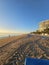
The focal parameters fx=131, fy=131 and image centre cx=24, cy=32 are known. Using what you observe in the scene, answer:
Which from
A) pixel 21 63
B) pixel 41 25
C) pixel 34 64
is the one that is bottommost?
pixel 21 63

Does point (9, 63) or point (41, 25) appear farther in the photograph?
point (41, 25)

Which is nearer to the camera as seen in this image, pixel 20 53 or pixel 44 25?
pixel 20 53

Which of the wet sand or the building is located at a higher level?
A: the building

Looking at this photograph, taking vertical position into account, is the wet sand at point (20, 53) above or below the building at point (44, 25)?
below

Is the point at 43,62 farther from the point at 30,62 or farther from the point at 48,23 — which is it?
the point at 48,23

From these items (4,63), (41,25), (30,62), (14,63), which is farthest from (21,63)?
(41,25)

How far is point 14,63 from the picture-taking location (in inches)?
271

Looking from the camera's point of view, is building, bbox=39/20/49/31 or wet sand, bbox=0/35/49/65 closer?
wet sand, bbox=0/35/49/65

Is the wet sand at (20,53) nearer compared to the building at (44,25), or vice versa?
the wet sand at (20,53)

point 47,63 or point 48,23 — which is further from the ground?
point 48,23

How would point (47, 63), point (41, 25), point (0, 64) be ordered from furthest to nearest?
point (41, 25) → point (0, 64) → point (47, 63)

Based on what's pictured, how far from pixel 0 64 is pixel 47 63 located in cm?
383

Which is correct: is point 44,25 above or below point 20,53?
above

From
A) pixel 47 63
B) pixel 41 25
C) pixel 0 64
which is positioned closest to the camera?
pixel 47 63
